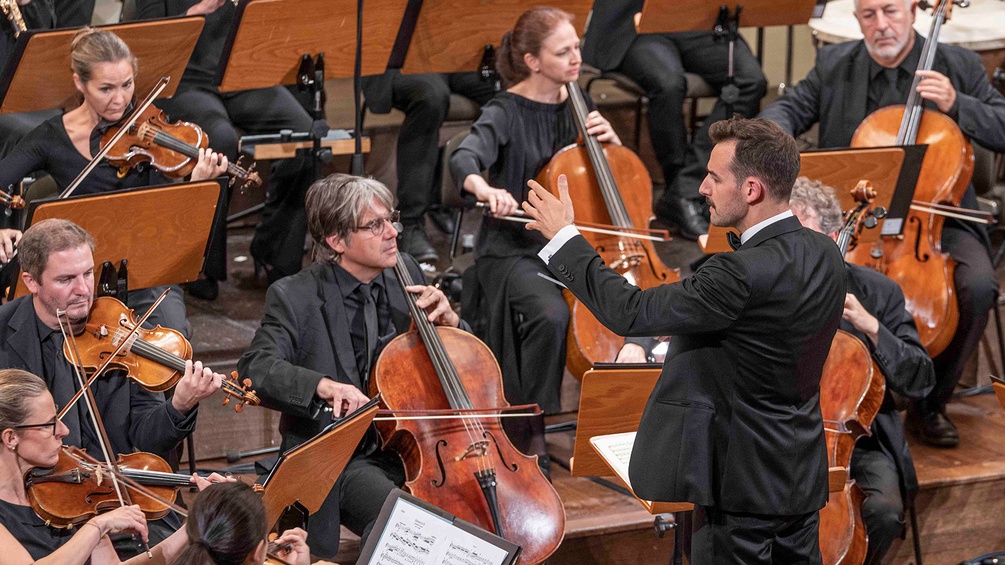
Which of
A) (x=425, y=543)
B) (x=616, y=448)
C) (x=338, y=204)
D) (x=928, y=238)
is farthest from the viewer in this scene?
(x=928, y=238)

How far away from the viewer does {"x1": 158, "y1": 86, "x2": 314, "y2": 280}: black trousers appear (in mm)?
4078

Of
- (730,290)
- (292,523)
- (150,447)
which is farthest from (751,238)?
(150,447)

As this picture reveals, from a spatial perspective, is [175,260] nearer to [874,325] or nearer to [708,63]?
[874,325]

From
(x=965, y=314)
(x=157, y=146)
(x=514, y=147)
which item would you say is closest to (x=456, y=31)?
(x=514, y=147)

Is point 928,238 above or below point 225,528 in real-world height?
below

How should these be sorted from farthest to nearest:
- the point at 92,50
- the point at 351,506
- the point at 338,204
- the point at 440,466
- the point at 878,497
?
the point at 92,50 → the point at 878,497 → the point at 338,204 → the point at 351,506 → the point at 440,466

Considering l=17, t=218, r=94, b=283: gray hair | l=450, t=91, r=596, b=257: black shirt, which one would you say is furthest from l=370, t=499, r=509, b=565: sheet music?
l=450, t=91, r=596, b=257: black shirt

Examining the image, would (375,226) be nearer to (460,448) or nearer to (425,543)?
(460,448)

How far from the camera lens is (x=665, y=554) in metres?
3.36

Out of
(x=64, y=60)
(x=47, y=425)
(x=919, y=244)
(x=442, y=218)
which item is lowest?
(x=442, y=218)

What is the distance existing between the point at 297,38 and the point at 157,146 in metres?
0.61

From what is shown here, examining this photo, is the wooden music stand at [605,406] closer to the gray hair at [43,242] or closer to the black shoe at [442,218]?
the gray hair at [43,242]

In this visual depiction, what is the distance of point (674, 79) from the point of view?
4.67 metres

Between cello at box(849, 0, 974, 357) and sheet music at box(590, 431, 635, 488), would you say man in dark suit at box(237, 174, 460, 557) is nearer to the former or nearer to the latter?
sheet music at box(590, 431, 635, 488)
